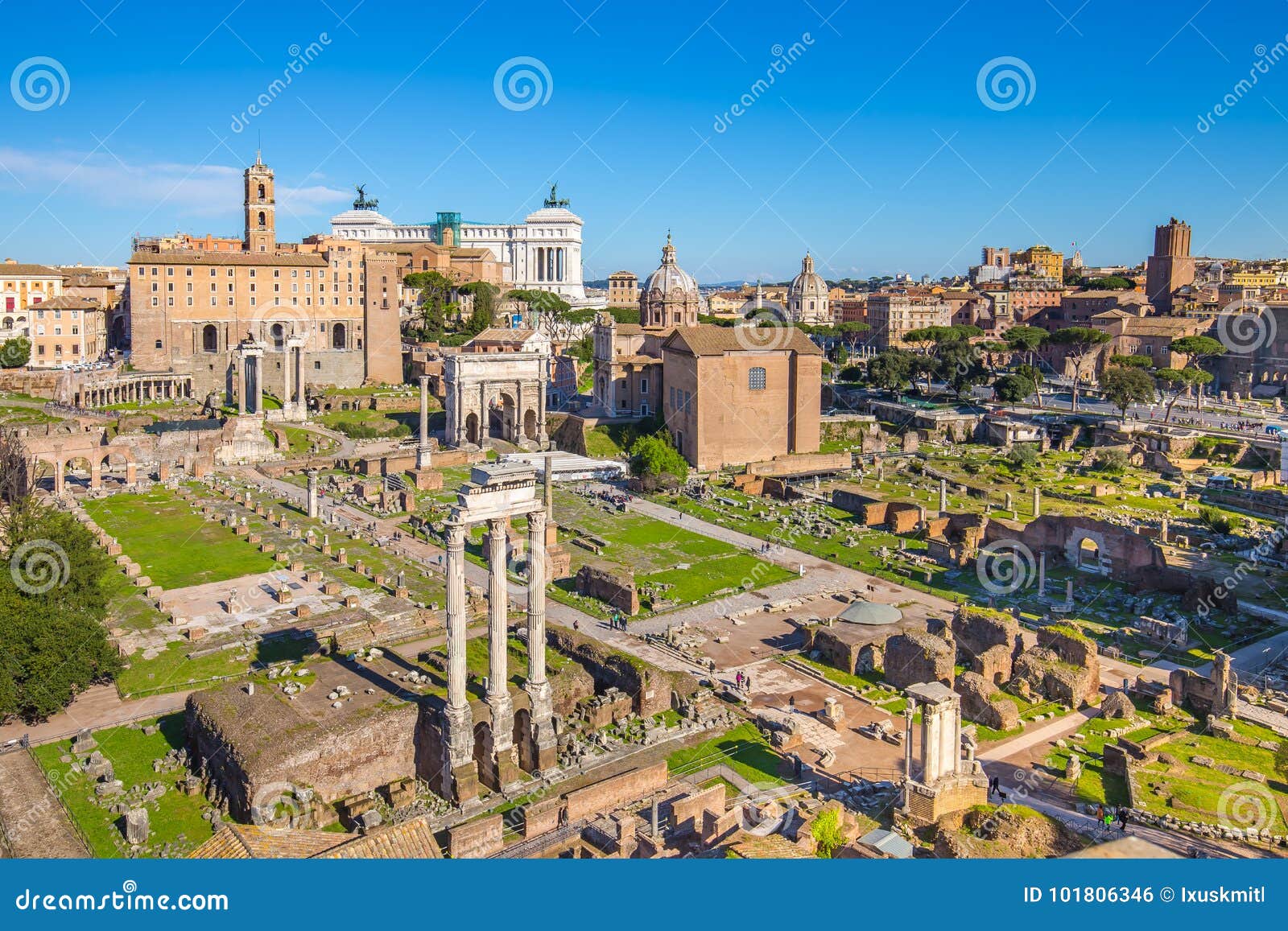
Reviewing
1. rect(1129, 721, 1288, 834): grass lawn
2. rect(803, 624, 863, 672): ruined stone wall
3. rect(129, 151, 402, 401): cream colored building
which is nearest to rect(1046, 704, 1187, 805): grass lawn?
rect(1129, 721, 1288, 834): grass lawn

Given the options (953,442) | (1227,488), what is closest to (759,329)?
(953,442)

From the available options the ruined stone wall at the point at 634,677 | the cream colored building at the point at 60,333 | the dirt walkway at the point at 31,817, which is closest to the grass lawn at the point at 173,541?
the dirt walkway at the point at 31,817

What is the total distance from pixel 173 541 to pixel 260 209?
47.3 meters

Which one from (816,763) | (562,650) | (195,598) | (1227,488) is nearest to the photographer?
(816,763)

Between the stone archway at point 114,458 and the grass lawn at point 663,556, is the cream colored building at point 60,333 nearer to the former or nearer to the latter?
the stone archway at point 114,458

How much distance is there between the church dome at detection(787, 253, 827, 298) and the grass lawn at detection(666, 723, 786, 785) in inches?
4647

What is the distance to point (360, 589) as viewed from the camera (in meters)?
33.0

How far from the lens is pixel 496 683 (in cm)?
2112

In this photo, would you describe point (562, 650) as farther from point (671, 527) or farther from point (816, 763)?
point (671, 527)

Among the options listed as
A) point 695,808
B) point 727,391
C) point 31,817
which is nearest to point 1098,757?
point 695,808

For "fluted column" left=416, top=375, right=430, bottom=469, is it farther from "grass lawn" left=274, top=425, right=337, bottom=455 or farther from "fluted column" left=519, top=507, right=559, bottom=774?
"fluted column" left=519, top=507, right=559, bottom=774

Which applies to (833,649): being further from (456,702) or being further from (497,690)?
(456,702)

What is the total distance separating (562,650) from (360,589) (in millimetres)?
9973

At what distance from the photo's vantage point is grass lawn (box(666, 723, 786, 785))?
21.6 meters
